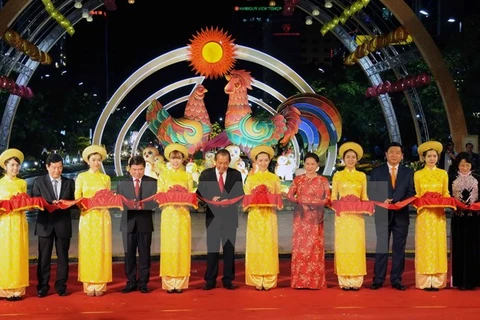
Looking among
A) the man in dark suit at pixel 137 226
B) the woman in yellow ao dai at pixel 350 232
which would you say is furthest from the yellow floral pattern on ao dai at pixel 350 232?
the man in dark suit at pixel 137 226

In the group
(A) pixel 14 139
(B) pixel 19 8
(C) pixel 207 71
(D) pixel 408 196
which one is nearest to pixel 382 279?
(D) pixel 408 196

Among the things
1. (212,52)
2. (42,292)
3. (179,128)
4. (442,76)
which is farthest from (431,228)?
(179,128)

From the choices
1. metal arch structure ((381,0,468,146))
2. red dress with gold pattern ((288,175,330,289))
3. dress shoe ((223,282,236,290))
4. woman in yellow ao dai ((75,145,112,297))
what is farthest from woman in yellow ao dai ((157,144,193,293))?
metal arch structure ((381,0,468,146))

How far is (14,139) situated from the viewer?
88.2 feet

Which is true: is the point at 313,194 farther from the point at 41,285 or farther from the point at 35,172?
the point at 35,172

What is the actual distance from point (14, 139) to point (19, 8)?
16043 millimetres

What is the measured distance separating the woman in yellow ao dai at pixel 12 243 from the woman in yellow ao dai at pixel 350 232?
8.96 feet

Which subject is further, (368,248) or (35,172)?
(35,172)

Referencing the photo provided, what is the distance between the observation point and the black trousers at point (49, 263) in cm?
659

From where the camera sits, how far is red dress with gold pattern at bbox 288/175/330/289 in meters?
6.84

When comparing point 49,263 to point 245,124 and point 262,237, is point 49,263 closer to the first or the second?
point 262,237

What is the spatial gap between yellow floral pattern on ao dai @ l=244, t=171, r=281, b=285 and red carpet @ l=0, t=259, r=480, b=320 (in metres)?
0.20

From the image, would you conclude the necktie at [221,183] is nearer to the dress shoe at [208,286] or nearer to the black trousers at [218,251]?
the black trousers at [218,251]

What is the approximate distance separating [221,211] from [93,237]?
1.18 metres
